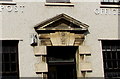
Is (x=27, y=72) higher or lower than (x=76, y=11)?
lower

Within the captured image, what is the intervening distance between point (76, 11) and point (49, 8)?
112 cm

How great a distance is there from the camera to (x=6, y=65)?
13.7 metres

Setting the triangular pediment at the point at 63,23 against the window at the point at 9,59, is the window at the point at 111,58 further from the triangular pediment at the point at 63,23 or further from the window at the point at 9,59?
the window at the point at 9,59

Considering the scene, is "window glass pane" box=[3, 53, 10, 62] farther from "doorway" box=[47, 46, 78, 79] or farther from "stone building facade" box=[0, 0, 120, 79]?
"doorway" box=[47, 46, 78, 79]

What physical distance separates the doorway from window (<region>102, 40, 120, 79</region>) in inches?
50.6

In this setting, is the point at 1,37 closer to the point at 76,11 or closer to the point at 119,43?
the point at 76,11

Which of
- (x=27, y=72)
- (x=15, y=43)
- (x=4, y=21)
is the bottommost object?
(x=27, y=72)

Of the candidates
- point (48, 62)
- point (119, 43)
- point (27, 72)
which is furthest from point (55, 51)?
point (119, 43)

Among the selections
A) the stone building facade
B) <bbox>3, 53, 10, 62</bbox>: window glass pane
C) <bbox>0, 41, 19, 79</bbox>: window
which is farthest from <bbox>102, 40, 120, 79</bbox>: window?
<bbox>3, 53, 10, 62</bbox>: window glass pane

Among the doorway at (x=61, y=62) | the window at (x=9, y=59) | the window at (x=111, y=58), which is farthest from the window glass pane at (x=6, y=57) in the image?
the window at (x=111, y=58)

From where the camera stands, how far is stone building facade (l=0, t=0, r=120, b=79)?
13.7m

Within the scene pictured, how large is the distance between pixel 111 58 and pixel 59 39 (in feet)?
7.70

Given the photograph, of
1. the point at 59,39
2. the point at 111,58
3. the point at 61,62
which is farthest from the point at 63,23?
the point at 111,58

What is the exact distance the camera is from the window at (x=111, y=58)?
14492 millimetres
